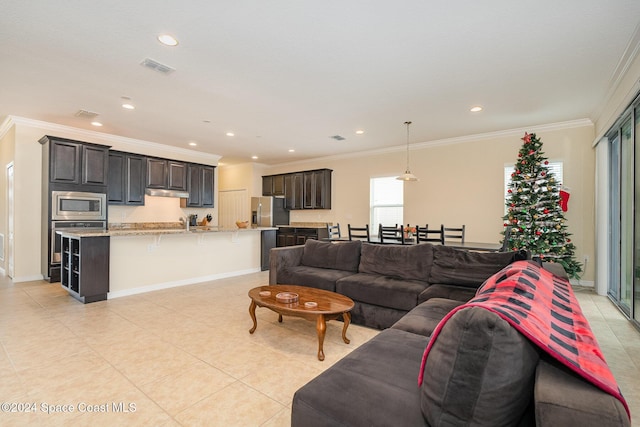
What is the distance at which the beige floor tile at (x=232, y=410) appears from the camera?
1.78 m

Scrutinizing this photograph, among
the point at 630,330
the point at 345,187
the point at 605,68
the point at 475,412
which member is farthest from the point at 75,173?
the point at 630,330

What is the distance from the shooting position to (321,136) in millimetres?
6148

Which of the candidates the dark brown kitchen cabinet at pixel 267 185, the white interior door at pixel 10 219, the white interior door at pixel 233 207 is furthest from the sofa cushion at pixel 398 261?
the white interior door at pixel 10 219

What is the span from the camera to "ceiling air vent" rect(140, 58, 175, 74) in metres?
3.18

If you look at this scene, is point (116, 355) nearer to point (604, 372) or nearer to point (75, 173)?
point (604, 372)

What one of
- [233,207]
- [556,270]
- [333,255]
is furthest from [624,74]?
[233,207]

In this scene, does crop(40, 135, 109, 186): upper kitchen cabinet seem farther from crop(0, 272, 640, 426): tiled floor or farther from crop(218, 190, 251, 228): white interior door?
crop(218, 190, 251, 228): white interior door

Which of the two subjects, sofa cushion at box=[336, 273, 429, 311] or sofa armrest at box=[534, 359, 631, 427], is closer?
sofa armrest at box=[534, 359, 631, 427]

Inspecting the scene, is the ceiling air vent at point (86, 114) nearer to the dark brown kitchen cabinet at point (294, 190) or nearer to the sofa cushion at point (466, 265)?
the dark brown kitchen cabinet at point (294, 190)

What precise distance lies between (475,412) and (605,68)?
4126 millimetres

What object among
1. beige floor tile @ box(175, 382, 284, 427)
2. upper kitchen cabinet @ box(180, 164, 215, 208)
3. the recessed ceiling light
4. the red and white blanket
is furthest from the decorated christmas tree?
upper kitchen cabinet @ box(180, 164, 215, 208)

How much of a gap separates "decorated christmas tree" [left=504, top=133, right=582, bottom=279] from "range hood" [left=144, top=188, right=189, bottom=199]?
6580 millimetres

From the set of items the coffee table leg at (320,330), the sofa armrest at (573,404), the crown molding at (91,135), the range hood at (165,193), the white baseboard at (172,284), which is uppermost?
the crown molding at (91,135)

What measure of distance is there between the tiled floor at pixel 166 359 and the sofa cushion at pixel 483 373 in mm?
1214
